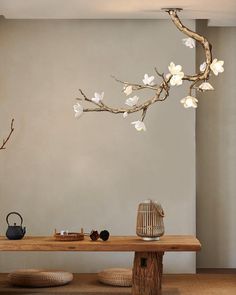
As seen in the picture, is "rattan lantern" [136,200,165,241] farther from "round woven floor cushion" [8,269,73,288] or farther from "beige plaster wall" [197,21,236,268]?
"beige plaster wall" [197,21,236,268]

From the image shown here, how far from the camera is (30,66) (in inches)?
304

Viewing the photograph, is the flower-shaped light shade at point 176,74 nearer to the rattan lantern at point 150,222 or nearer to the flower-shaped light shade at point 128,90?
the flower-shaped light shade at point 128,90

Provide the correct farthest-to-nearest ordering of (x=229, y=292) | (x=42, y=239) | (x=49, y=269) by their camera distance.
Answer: (x=49, y=269), (x=229, y=292), (x=42, y=239)

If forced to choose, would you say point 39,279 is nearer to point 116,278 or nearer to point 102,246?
point 116,278

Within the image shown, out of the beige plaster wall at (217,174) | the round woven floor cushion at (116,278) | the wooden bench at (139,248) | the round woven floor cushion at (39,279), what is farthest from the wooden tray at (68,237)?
the beige plaster wall at (217,174)

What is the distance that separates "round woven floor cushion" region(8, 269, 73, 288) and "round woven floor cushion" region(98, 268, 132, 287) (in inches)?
12.2

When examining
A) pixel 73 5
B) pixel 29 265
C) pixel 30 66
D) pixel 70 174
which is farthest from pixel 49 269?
pixel 73 5

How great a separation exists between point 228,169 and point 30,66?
2.34 m

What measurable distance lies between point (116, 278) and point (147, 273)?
2.90ft

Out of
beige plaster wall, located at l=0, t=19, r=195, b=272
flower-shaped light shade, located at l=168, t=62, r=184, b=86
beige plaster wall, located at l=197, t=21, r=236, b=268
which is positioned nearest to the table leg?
flower-shaped light shade, located at l=168, t=62, r=184, b=86

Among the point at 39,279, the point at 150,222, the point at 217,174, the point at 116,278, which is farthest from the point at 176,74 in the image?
the point at 217,174

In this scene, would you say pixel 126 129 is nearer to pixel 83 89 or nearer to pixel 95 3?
pixel 83 89

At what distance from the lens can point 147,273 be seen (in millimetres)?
6117

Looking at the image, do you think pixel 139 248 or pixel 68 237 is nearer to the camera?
pixel 139 248
